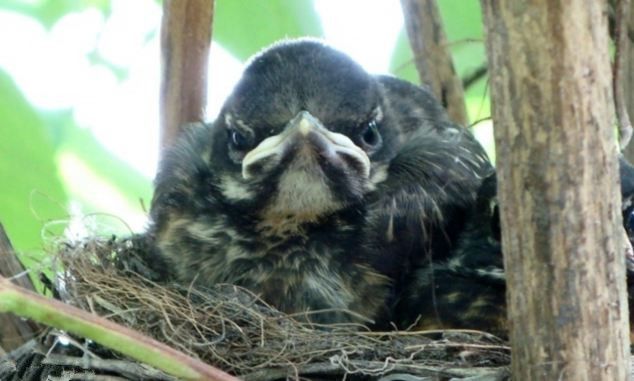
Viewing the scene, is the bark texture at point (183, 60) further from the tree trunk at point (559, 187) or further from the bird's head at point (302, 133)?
the tree trunk at point (559, 187)

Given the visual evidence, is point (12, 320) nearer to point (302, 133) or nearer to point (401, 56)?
point (302, 133)

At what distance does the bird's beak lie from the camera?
1720 millimetres

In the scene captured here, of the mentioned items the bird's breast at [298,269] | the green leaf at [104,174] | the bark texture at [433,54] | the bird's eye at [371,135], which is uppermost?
the bark texture at [433,54]

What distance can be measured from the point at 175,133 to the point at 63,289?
1.49ft

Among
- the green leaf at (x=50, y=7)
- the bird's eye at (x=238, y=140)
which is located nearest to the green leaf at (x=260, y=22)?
the green leaf at (x=50, y=7)

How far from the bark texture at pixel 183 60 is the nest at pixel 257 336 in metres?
0.35

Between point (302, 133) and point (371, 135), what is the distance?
0.22 meters

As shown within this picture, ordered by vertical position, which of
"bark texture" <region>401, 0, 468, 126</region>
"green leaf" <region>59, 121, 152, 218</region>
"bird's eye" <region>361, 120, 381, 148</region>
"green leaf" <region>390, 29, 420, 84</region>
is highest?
"green leaf" <region>390, 29, 420, 84</region>

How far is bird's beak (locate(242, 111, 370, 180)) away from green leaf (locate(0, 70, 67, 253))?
18.3 inches

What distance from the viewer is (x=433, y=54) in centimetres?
225

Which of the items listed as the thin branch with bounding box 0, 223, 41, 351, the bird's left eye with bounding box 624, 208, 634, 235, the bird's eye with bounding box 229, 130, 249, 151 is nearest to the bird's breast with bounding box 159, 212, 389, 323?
the bird's eye with bounding box 229, 130, 249, 151

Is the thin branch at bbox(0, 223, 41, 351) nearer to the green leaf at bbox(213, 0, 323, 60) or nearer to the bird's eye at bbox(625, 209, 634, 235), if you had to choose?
the green leaf at bbox(213, 0, 323, 60)

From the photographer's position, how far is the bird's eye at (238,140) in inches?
73.8

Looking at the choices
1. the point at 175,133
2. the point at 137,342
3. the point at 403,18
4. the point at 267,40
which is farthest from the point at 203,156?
the point at 137,342
